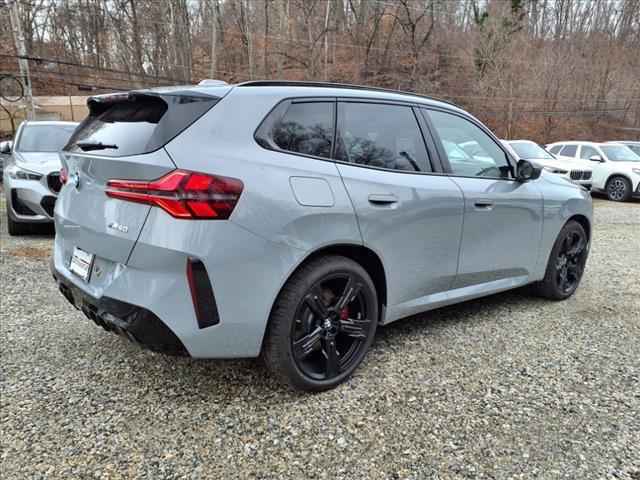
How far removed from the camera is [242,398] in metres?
2.59

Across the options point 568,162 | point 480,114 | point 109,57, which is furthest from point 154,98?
point 109,57

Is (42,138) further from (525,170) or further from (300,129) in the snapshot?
(525,170)

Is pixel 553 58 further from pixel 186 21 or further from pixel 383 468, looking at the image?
pixel 383 468

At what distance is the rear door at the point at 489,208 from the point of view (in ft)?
10.8

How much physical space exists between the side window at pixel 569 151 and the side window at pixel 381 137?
12.9 meters

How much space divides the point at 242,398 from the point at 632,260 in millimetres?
5643

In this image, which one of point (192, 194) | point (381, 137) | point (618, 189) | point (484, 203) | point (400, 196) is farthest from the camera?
point (618, 189)

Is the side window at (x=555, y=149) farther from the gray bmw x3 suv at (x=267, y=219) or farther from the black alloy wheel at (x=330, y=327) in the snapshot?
the black alloy wheel at (x=330, y=327)

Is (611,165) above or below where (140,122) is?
below

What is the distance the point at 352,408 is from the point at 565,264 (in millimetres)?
2801

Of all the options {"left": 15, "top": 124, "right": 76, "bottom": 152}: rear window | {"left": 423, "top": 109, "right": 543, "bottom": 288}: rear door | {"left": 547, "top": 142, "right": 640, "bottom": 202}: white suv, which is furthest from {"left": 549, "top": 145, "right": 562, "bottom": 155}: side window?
{"left": 15, "top": 124, "right": 76, "bottom": 152}: rear window

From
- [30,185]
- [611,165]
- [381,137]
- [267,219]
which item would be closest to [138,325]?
[267,219]

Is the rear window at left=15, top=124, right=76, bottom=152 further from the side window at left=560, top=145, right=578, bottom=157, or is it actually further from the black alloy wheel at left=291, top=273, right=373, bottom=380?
the side window at left=560, top=145, right=578, bottom=157

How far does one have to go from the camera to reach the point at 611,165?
13.3 m
